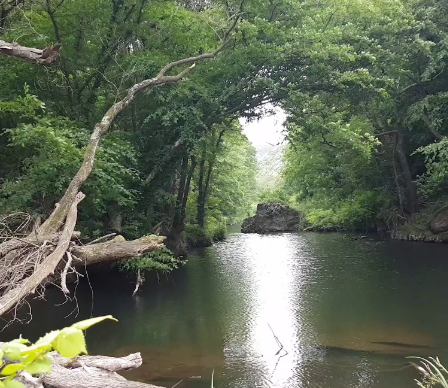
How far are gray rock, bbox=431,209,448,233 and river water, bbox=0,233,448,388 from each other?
18.3 feet

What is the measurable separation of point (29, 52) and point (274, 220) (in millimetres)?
28576

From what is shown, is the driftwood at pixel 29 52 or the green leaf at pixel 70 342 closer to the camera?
the green leaf at pixel 70 342

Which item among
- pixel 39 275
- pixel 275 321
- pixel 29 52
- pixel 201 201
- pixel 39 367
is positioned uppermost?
pixel 29 52

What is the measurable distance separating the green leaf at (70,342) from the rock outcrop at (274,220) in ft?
106

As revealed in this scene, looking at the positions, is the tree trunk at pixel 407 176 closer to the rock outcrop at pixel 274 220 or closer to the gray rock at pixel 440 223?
the gray rock at pixel 440 223

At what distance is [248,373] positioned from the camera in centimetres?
675

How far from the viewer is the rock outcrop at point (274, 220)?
1308 inches

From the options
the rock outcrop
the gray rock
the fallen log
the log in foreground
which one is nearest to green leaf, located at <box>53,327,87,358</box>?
the log in foreground

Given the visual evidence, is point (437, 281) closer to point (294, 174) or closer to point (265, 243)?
point (265, 243)

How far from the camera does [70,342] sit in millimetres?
856

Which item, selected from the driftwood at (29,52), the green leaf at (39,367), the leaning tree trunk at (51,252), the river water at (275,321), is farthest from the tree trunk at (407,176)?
the green leaf at (39,367)

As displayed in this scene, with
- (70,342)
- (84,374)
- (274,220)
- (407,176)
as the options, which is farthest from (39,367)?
(274,220)

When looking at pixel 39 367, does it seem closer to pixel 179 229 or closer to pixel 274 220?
pixel 179 229

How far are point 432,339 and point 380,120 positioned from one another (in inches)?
631
